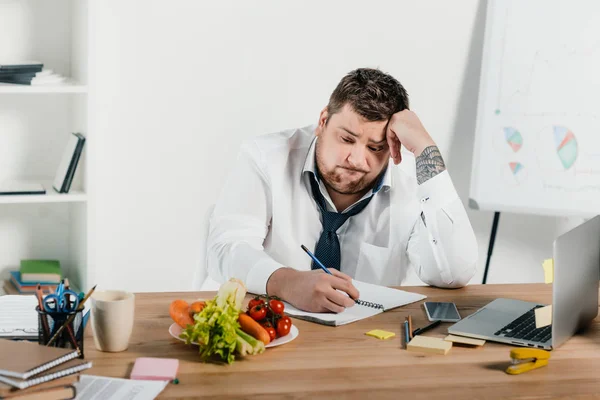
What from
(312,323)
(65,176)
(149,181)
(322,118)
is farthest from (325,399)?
(149,181)

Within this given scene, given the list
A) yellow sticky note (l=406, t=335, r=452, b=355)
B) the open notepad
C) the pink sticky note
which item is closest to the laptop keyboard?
yellow sticky note (l=406, t=335, r=452, b=355)

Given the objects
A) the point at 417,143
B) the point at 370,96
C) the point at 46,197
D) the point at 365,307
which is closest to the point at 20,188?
the point at 46,197

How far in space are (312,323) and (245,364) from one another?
28 cm

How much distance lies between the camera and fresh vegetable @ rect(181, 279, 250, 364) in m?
1.44

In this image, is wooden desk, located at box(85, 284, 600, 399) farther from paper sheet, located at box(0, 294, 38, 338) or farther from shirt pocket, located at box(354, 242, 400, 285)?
shirt pocket, located at box(354, 242, 400, 285)

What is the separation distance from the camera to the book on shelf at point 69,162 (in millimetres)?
3014

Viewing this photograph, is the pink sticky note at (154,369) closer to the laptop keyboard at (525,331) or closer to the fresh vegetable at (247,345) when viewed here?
the fresh vegetable at (247,345)

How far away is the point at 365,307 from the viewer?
182 cm

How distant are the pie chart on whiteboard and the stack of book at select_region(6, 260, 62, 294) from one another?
2008 mm

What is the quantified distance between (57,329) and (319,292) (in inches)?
22.4

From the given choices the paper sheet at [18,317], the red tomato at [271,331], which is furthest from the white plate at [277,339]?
the paper sheet at [18,317]

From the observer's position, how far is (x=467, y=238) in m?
2.14

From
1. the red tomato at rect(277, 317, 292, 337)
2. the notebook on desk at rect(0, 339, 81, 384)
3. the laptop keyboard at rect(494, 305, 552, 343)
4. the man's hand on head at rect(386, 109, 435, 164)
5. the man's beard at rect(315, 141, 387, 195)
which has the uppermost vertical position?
the man's hand on head at rect(386, 109, 435, 164)

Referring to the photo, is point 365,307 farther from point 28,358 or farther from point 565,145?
point 565,145
